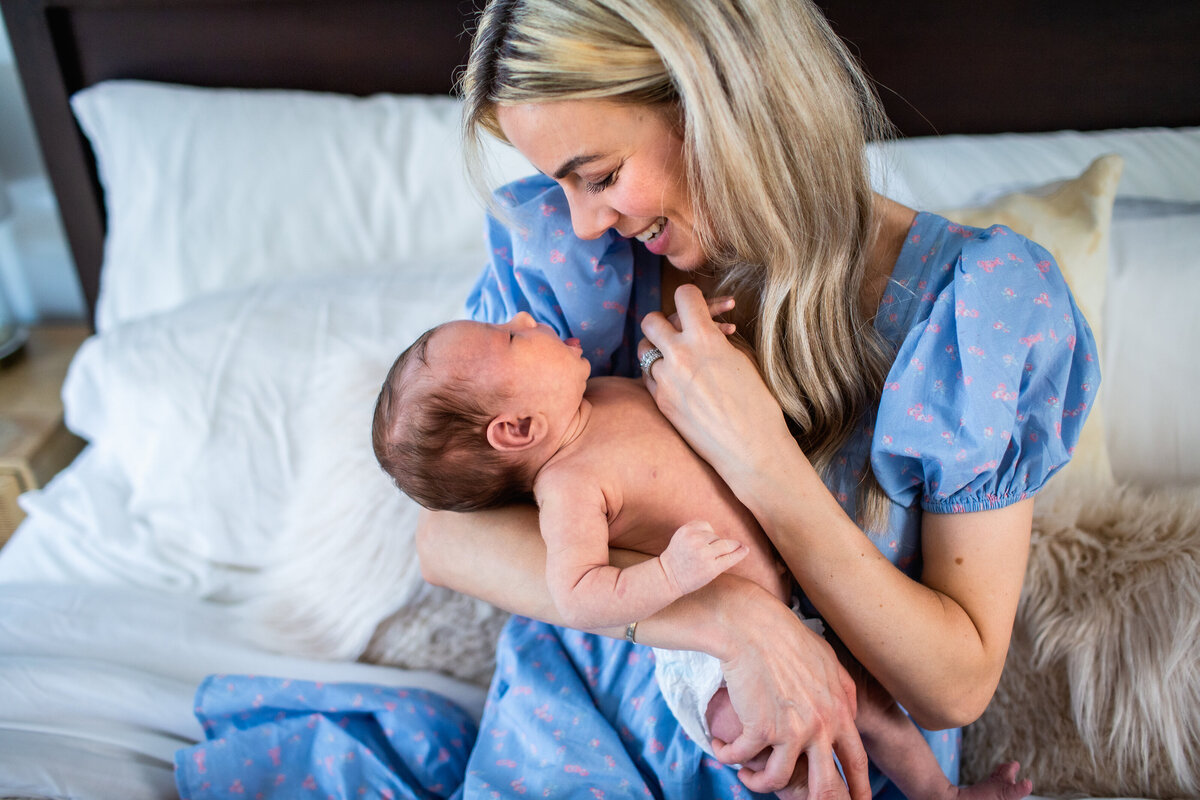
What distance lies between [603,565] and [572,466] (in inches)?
5.3

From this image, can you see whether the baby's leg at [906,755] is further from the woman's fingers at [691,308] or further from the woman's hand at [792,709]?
the woman's fingers at [691,308]

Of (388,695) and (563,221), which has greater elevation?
(563,221)

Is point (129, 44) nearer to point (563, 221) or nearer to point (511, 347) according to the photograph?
point (563, 221)

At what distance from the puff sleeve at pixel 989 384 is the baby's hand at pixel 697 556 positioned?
0.25m

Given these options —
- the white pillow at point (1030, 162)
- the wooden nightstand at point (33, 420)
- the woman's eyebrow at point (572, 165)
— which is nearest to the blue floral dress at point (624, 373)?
the woman's eyebrow at point (572, 165)

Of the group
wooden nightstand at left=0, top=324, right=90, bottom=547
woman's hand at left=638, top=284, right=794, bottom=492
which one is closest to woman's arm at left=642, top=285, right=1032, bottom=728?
woman's hand at left=638, top=284, right=794, bottom=492

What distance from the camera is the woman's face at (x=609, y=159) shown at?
2.93 feet

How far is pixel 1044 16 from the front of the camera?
1.67 meters

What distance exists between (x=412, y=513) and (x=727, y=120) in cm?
85

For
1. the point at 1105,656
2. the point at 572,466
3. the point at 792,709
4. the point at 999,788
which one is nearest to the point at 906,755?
the point at 999,788

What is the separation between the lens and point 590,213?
0.99 meters

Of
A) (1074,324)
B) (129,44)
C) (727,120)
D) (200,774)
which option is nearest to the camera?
(727,120)

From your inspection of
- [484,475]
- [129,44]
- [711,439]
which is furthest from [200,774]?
[129,44]

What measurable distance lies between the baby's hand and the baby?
11 centimetres
